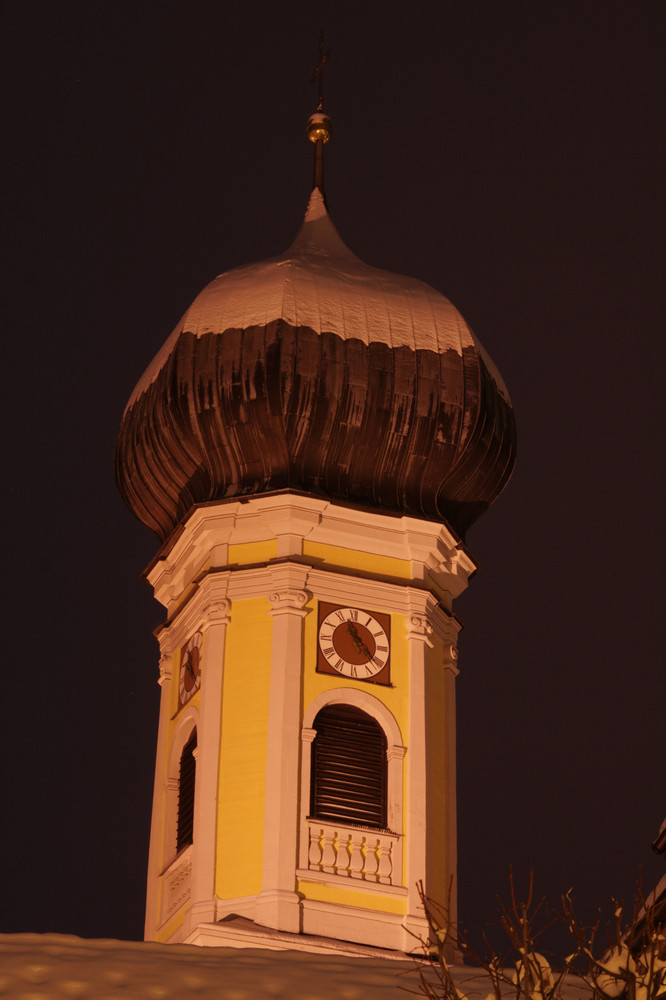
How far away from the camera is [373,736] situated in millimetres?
24984

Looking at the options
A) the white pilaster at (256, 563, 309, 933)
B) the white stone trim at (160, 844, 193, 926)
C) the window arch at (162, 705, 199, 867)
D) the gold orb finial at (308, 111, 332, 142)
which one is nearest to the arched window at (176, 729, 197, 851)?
the window arch at (162, 705, 199, 867)

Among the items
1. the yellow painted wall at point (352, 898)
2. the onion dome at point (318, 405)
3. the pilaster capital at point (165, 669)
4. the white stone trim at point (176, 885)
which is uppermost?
the onion dome at point (318, 405)

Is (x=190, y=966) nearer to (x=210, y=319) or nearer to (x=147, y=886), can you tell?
(x=147, y=886)

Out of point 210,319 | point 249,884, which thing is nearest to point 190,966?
point 249,884

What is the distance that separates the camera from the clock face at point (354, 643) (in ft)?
82.3

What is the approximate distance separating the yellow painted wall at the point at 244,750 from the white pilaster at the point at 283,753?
0.10m

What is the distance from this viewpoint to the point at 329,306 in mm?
26703

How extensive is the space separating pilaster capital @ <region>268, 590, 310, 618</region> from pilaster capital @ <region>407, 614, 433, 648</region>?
1.09 meters

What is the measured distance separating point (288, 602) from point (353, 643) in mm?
767

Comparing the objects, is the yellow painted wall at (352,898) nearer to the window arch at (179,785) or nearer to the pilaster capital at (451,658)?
the window arch at (179,785)

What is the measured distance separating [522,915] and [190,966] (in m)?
1.44

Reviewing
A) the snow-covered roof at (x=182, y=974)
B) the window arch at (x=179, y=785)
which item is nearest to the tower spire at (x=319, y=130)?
the window arch at (x=179, y=785)

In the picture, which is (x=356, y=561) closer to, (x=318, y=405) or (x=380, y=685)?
(x=380, y=685)

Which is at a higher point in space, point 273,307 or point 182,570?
point 273,307
